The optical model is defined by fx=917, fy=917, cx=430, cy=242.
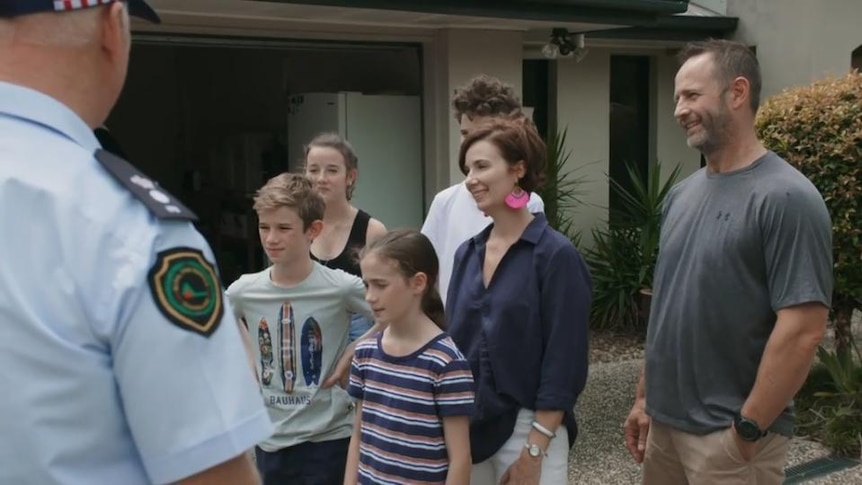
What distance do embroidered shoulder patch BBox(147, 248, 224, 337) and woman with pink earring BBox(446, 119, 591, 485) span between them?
1.72m

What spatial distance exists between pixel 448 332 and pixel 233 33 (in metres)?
4.14

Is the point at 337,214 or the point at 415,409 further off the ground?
the point at 337,214

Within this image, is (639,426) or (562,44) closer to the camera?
(639,426)

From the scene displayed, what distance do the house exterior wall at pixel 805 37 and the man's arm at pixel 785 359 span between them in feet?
25.5

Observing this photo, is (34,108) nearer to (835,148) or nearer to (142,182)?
(142,182)

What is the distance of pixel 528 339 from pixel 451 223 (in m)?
0.81

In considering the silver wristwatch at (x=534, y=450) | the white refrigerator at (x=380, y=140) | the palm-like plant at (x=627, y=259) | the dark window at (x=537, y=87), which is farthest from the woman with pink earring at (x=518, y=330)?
the dark window at (x=537, y=87)

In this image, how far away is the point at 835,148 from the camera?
524cm

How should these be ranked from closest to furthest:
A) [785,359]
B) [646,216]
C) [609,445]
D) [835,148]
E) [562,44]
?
[785,359], [835,148], [609,445], [562,44], [646,216]

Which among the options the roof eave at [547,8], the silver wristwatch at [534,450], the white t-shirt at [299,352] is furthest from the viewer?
the roof eave at [547,8]

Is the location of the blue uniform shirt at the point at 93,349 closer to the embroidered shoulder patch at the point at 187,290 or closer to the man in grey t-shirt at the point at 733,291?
the embroidered shoulder patch at the point at 187,290

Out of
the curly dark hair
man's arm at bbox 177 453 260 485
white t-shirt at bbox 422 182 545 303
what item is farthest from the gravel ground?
man's arm at bbox 177 453 260 485

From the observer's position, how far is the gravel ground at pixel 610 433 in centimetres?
508

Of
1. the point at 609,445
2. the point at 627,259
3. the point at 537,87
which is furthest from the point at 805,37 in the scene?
the point at 609,445
